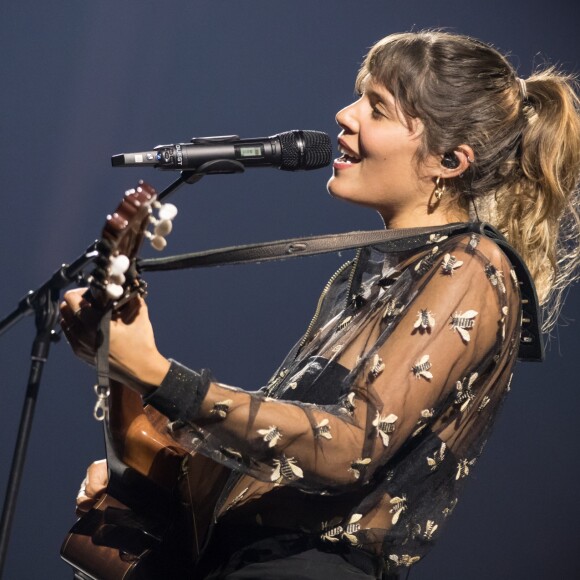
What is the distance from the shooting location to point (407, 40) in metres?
1.52

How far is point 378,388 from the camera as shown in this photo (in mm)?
1206

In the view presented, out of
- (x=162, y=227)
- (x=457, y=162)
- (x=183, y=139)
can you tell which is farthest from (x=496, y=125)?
(x=183, y=139)

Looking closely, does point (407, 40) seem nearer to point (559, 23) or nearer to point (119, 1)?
point (119, 1)

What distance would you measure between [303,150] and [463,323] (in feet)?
1.19

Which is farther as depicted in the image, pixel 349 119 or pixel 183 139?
pixel 183 139

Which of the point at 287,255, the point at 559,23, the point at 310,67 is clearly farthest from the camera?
the point at 559,23

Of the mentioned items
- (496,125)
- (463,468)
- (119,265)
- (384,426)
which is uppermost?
(496,125)

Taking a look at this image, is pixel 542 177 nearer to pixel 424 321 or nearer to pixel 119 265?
pixel 424 321


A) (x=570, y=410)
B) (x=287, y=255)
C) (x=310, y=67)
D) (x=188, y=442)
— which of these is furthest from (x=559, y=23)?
(x=188, y=442)

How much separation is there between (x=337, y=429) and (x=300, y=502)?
0.17 m

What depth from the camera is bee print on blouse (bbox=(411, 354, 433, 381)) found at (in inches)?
47.8

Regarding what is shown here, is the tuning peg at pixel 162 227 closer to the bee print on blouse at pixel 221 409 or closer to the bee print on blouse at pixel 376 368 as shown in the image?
the bee print on blouse at pixel 221 409

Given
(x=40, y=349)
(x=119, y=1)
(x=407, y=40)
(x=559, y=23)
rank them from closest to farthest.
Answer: (x=40, y=349) < (x=407, y=40) < (x=119, y=1) < (x=559, y=23)

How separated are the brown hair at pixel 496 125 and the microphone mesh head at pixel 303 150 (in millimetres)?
143
